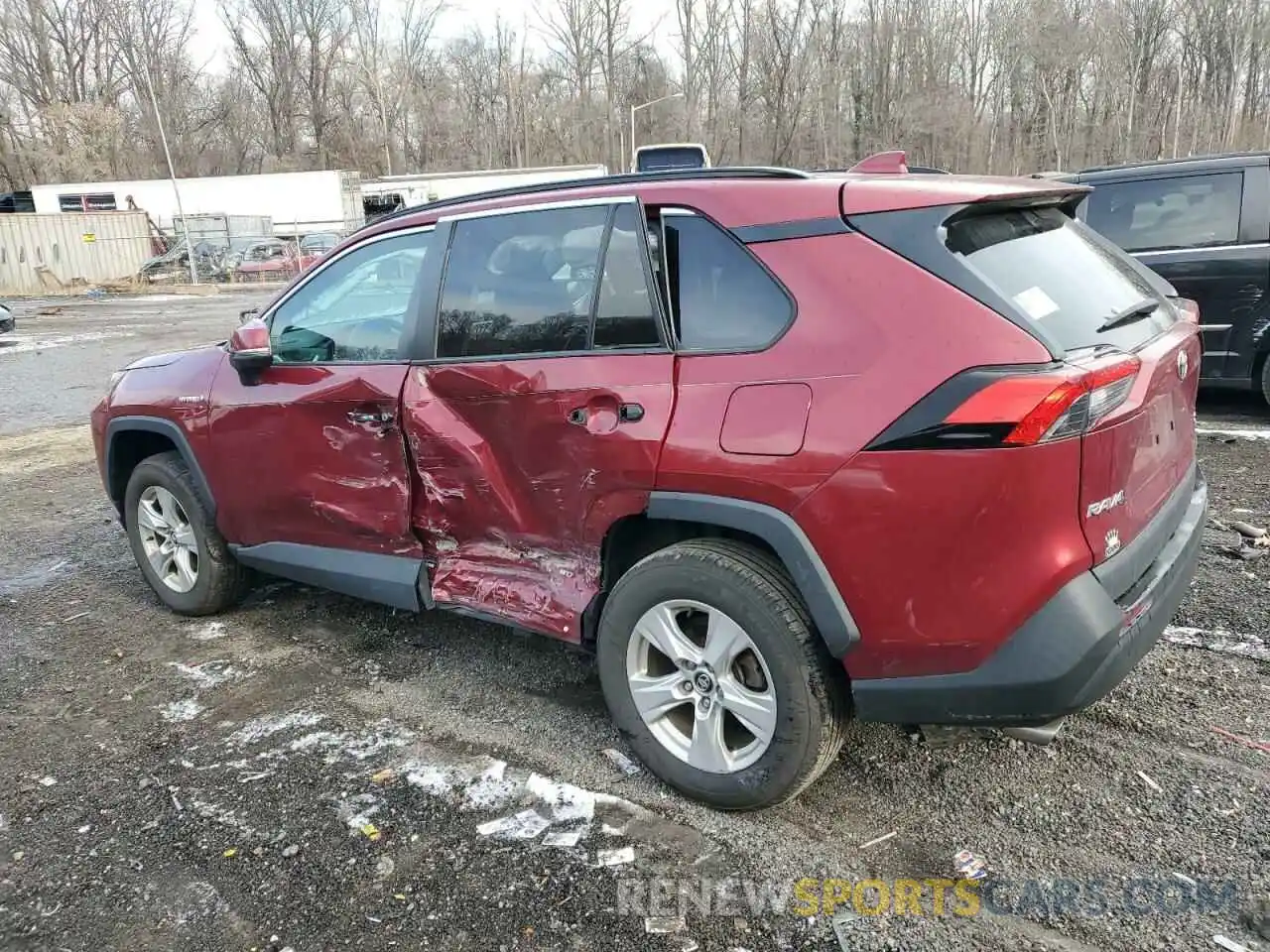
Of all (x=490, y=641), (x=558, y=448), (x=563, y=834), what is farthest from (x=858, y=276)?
(x=490, y=641)

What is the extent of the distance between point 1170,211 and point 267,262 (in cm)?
3041

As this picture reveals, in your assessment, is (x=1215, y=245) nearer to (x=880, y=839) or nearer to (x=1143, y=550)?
(x=1143, y=550)

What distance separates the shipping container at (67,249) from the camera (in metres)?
29.2

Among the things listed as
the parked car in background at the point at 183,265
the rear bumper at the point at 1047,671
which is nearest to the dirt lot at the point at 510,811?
the rear bumper at the point at 1047,671

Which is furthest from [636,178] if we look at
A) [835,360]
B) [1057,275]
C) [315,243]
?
[315,243]

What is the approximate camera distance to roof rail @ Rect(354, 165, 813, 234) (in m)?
2.73

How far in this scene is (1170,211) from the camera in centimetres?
707

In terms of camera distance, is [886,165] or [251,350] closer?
[886,165]

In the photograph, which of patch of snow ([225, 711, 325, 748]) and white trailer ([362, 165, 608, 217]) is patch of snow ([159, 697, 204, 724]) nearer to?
patch of snow ([225, 711, 325, 748])

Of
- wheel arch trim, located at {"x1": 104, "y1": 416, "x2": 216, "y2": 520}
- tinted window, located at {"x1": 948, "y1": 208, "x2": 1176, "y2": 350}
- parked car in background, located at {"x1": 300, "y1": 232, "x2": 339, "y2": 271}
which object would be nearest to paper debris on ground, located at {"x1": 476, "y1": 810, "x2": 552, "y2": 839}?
tinted window, located at {"x1": 948, "y1": 208, "x2": 1176, "y2": 350}

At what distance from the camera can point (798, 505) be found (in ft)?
7.84

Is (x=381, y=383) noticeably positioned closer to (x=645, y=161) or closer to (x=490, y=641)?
(x=490, y=641)

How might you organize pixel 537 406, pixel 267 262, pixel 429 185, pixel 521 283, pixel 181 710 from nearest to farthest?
pixel 537 406 < pixel 521 283 < pixel 181 710 < pixel 267 262 < pixel 429 185

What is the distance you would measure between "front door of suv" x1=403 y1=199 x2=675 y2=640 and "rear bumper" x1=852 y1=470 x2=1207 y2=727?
0.94m
